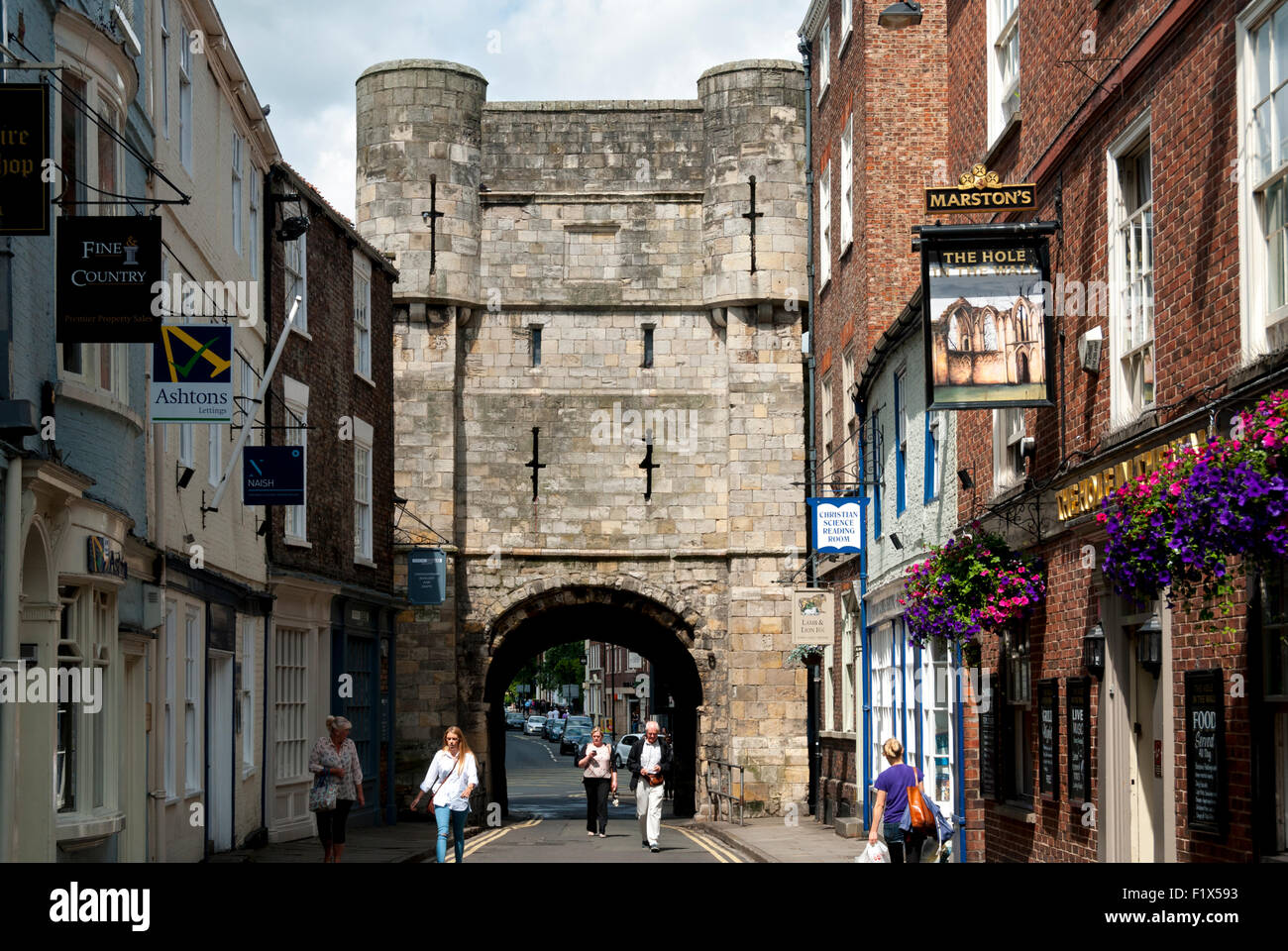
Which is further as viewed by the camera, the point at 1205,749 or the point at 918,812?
the point at 918,812

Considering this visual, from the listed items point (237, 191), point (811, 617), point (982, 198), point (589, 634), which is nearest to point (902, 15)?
point (982, 198)

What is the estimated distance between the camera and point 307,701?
24.8m

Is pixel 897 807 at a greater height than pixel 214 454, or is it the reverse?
pixel 214 454

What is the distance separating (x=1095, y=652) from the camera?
41.6ft

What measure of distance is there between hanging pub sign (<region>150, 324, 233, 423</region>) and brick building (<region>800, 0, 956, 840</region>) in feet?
A: 25.4

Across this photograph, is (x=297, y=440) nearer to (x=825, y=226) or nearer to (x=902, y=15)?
(x=825, y=226)

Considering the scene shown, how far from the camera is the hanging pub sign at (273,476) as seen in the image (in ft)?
65.8

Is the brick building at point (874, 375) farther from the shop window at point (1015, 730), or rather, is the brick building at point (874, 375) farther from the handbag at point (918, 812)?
the handbag at point (918, 812)

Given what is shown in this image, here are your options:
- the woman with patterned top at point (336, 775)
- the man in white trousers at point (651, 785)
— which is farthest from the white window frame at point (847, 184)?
the woman with patterned top at point (336, 775)

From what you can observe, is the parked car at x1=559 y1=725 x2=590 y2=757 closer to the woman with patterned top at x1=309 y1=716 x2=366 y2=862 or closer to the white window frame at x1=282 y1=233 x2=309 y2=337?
the white window frame at x1=282 y1=233 x2=309 y2=337

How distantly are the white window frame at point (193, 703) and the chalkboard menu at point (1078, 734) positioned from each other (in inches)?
383

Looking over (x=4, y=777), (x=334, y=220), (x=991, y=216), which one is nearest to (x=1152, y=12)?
(x=991, y=216)

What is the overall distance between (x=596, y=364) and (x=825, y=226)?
584cm

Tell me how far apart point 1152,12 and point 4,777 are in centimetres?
927
